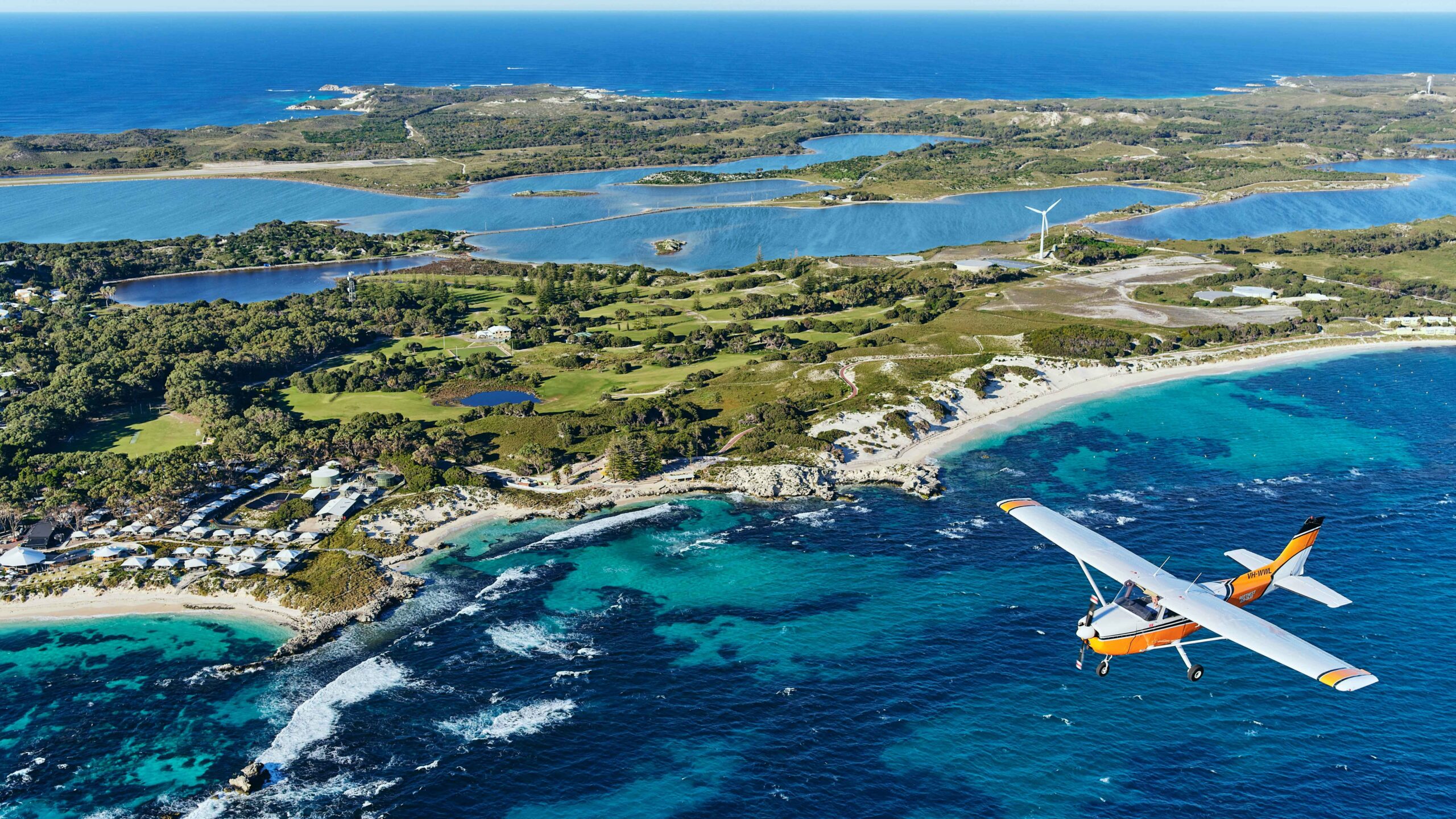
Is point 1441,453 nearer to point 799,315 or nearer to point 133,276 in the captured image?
point 799,315

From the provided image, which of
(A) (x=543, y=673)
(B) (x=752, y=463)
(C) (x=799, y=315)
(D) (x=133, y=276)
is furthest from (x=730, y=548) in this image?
(D) (x=133, y=276)

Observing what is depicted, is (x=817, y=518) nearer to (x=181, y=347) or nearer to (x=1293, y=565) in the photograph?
(x=1293, y=565)

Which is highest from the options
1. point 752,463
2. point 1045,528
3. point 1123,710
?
point 1045,528

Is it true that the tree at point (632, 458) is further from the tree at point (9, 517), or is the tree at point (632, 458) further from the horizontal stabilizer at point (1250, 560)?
the horizontal stabilizer at point (1250, 560)

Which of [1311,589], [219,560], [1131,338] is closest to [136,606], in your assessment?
[219,560]

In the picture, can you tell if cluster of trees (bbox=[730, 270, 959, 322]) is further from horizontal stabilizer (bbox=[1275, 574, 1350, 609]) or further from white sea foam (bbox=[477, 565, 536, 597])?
horizontal stabilizer (bbox=[1275, 574, 1350, 609])

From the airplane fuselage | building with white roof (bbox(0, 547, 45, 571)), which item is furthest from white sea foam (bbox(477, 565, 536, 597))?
the airplane fuselage

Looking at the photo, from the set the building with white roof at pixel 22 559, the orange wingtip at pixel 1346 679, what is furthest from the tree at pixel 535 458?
the orange wingtip at pixel 1346 679
